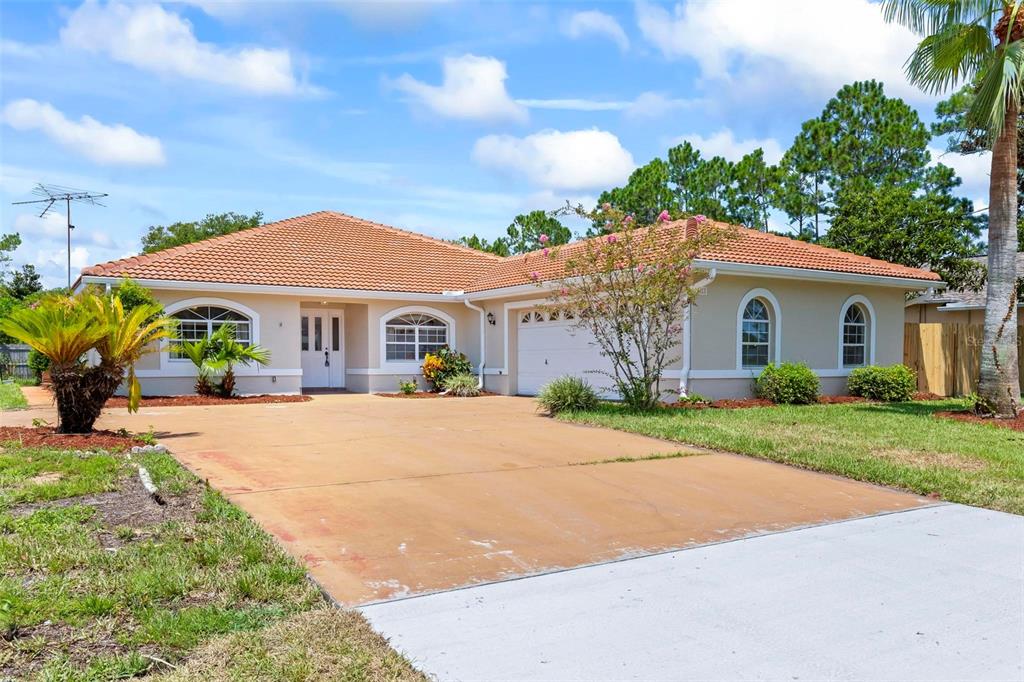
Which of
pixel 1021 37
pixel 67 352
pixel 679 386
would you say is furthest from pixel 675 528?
pixel 1021 37

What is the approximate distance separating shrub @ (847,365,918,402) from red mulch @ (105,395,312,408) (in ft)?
43.6

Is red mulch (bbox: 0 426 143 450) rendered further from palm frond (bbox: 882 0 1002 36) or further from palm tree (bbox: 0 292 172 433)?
palm frond (bbox: 882 0 1002 36)

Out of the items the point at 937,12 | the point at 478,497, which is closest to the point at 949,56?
the point at 937,12

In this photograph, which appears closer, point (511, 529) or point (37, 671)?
point (37, 671)

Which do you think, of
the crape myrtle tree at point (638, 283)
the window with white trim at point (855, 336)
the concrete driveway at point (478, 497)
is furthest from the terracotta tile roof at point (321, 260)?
the window with white trim at point (855, 336)

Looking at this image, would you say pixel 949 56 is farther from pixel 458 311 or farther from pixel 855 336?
pixel 458 311

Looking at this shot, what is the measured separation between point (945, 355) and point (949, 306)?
24.0 ft

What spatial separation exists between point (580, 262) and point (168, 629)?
11.4 m

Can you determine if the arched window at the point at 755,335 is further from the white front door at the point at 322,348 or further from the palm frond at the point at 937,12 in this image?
the white front door at the point at 322,348

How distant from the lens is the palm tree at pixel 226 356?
17422 millimetres

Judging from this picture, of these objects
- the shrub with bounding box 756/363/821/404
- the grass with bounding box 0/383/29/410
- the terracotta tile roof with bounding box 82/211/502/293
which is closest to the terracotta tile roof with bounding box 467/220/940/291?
the terracotta tile roof with bounding box 82/211/502/293

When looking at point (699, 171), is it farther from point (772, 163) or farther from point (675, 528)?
point (675, 528)

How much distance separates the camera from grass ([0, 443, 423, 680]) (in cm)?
360

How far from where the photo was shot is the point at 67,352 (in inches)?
382
